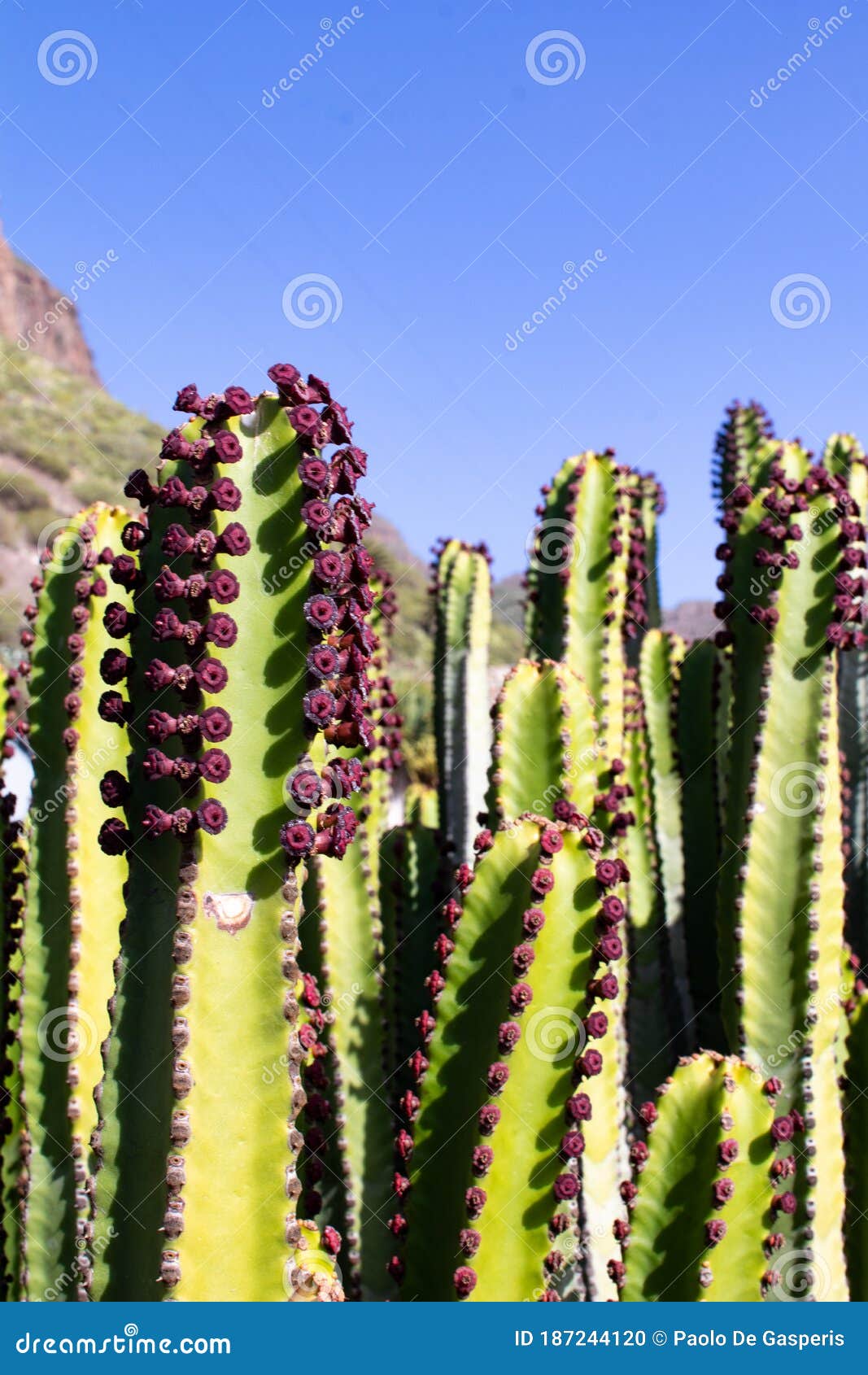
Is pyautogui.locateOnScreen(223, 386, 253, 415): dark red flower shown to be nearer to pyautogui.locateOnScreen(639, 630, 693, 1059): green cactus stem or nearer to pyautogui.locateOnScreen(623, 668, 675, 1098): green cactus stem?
pyautogui.locateOnScreen(623, 668, 675, 1098): green cactus stem

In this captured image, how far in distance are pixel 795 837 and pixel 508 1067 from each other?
1492mm

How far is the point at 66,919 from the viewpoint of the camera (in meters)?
3.49

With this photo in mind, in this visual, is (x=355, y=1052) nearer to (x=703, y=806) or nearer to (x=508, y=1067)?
(x=508, y=1067)

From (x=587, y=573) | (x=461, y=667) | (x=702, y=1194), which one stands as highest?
(x=461, y=667)

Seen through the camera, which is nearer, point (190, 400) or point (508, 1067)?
point (190, 400)

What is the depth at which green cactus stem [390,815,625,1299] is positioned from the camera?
2.75 meters

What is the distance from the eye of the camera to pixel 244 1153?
2182mm

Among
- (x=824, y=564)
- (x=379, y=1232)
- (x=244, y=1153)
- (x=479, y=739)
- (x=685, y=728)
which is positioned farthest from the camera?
(x=479, y=739)

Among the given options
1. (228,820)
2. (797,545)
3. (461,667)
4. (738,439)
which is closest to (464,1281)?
(228,820)

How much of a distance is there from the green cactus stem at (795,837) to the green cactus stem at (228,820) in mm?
1937

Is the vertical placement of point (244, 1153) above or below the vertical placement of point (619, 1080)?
below
